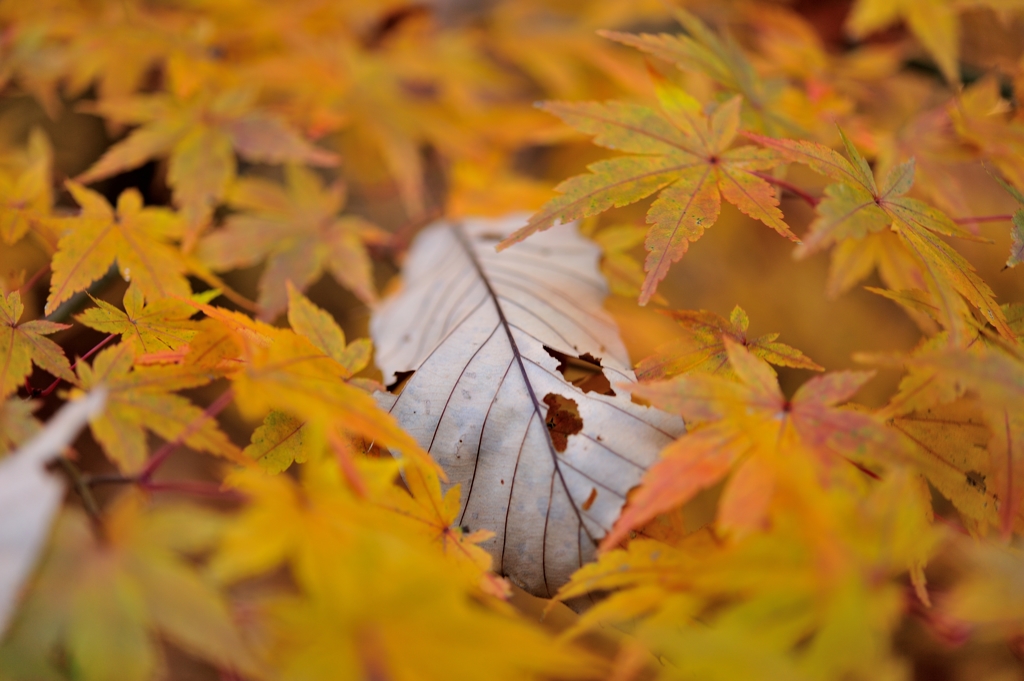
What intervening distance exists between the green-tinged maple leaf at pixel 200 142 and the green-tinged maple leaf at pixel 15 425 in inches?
17.8

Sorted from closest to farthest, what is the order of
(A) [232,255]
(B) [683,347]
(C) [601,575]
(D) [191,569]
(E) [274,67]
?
1. (D) [191,569]
2. (C) [601,575]
3. (B) [683,347]
4. (A) [232,255]
5. (E) [274,67]

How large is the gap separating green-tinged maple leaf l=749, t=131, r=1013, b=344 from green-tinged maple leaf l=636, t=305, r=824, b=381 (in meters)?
0.11

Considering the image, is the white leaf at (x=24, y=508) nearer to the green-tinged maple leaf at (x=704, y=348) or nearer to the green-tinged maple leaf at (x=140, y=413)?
the green-tinged maple leaf at (x=140, y=413)

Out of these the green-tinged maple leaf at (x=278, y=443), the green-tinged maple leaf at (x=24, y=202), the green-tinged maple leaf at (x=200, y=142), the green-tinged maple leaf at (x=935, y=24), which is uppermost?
the green-tinged maple leaf at (x=935, y=24)

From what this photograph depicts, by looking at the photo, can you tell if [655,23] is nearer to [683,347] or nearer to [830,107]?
[830,107]

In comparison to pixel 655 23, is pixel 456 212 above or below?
below

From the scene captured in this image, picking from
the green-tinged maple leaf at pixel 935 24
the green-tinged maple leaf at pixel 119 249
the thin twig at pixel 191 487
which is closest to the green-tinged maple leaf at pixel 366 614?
the thin twig at pixel 191 487

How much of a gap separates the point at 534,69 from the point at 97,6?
3.15 feet

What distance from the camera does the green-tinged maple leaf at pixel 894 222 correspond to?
56 cm

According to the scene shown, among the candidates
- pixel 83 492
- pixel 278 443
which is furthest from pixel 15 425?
pixel 278 443

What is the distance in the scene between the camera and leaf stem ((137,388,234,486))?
48 cm

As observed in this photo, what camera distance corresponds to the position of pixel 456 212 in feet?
3.93

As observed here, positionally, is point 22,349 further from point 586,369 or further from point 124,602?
point 586,369

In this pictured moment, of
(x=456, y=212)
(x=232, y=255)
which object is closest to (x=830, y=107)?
(x=456, y=212)
